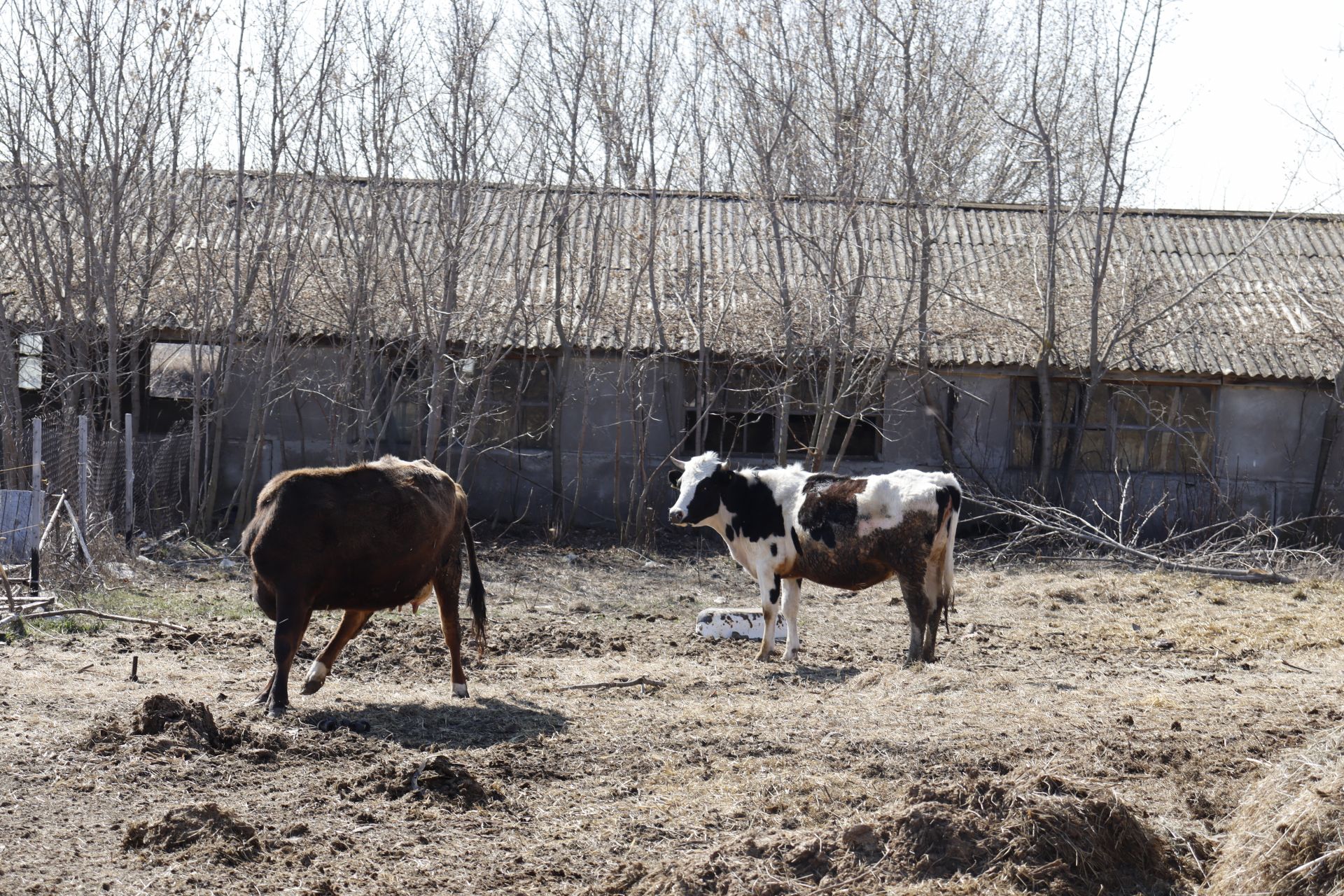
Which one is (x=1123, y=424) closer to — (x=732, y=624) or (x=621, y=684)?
(x=732, y=624)

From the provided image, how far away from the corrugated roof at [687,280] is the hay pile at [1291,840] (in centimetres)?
1167

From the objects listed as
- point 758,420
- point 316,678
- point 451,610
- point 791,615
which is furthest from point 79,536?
point 758,420

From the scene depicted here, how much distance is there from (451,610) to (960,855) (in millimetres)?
4352

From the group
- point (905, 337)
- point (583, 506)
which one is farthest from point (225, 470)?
point (905, 337)

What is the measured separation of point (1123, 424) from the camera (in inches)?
749

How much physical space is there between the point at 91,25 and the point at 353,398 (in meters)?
5.79

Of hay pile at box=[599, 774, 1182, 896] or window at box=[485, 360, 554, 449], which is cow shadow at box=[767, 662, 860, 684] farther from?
window at box=[485, 360, 554, 449]

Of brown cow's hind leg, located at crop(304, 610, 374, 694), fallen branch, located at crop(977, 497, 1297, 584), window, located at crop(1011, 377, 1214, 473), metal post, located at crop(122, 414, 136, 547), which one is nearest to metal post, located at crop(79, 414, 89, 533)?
metal post, located at crop(122, 414, 136, 547)

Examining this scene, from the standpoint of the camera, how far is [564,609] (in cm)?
1256

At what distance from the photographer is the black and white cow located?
9.62m

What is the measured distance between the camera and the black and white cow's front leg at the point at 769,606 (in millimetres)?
9953

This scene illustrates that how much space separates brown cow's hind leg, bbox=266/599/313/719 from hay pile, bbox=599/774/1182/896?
128 inches

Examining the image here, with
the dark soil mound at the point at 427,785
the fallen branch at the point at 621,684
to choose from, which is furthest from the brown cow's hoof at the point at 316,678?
the dark soil mound at the point at 427,785

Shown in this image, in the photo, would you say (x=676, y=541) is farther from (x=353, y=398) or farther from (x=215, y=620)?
(x=215, y=620)
